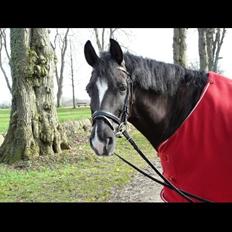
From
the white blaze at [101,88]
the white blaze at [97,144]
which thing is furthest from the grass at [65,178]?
the white blaze at [101,88]

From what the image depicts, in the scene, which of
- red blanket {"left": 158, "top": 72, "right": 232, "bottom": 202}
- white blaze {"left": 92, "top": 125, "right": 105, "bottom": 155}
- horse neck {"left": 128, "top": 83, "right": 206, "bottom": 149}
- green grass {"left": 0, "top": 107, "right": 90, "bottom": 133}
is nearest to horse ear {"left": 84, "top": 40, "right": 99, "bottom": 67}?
horse neck {"left": 128, "top": 83, "right": 206, "bottom": 149}

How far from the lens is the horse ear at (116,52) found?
11.7 ft

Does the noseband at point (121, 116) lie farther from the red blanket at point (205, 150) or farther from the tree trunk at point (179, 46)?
the tree trunk at point (179, 46)

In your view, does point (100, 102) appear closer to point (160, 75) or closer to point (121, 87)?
point (121, 87)

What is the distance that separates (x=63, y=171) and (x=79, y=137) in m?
5.92

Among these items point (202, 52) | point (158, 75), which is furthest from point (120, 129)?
point (202, 52)

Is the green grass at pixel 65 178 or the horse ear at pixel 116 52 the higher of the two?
the horse ear at pixel 116 52

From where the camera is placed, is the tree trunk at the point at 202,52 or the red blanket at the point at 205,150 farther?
the tree trunk at the point at 202,52

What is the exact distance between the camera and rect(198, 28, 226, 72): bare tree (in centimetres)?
1792

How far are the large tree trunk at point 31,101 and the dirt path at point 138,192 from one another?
3143 mm

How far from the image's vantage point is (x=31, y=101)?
10727 mm

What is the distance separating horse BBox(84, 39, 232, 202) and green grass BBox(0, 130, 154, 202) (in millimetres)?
3811
